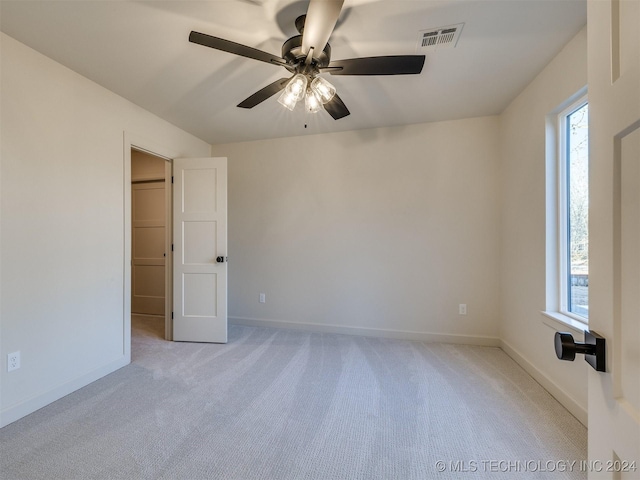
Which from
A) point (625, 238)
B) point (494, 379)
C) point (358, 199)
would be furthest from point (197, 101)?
point (494, 379)

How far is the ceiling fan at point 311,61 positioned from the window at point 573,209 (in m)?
1.36

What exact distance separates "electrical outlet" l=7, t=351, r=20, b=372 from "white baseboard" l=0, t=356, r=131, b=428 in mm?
245

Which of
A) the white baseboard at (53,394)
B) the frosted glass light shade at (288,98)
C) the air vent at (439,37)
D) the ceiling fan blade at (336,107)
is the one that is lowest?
the white baseboard at (53,394)

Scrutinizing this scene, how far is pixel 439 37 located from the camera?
173 centimetres

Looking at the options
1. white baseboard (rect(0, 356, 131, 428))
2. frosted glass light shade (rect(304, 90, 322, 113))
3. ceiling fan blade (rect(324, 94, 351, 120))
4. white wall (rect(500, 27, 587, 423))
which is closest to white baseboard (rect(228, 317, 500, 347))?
white wall (rect(500, 27, 587, 423))

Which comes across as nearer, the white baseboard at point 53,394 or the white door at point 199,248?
the white baseboard at point 53,394

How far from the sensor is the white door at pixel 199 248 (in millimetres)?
3029

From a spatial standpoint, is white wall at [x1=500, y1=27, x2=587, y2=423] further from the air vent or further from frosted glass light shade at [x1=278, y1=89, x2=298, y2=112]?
frosted glass light shade at [x1=278, y1=89, x2=298, y2=112]

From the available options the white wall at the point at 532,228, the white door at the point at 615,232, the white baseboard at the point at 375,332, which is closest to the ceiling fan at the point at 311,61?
the white door at the point at 615,232

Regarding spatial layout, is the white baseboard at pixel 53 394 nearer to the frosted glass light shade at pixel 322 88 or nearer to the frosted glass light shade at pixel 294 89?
the frosted glass light shade at pixel 294 89

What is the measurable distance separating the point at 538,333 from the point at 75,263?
3.80 meters

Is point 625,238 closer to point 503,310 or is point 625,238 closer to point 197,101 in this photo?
point 503,310

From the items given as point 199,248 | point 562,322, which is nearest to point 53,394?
point 199,248

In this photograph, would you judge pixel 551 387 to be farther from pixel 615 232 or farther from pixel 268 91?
pixel 268 91
